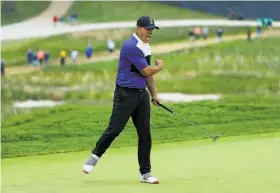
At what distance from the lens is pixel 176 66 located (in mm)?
42031

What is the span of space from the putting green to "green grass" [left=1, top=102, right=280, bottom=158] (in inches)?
43.4

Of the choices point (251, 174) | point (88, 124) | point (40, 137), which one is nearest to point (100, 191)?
point (251, 174)

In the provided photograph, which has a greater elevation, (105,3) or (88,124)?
(88,124)

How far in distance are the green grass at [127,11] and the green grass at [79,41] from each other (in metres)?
7.94

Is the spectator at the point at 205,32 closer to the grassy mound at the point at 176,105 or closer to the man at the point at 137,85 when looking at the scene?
the grassy mound at the point at 176,105

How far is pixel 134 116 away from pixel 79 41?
48.8 m

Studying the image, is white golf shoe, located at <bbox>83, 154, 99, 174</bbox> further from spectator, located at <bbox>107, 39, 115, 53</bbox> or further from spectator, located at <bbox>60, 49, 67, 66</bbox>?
spectator, located at <bbox>107, 39, 115, 53</bbox>

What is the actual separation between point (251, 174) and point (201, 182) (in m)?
0.71

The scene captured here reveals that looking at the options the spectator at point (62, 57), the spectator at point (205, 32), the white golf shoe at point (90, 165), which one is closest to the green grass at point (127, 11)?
the spectator at point (205, 32)

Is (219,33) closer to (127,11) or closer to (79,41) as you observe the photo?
(79,41)

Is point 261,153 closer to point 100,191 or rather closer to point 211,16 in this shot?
point 100,191

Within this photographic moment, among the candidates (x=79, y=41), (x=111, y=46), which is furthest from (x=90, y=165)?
(x=79, y=41)

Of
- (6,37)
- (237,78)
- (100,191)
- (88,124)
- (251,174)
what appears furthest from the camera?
(6,37)

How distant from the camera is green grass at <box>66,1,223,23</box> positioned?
71500 mm
